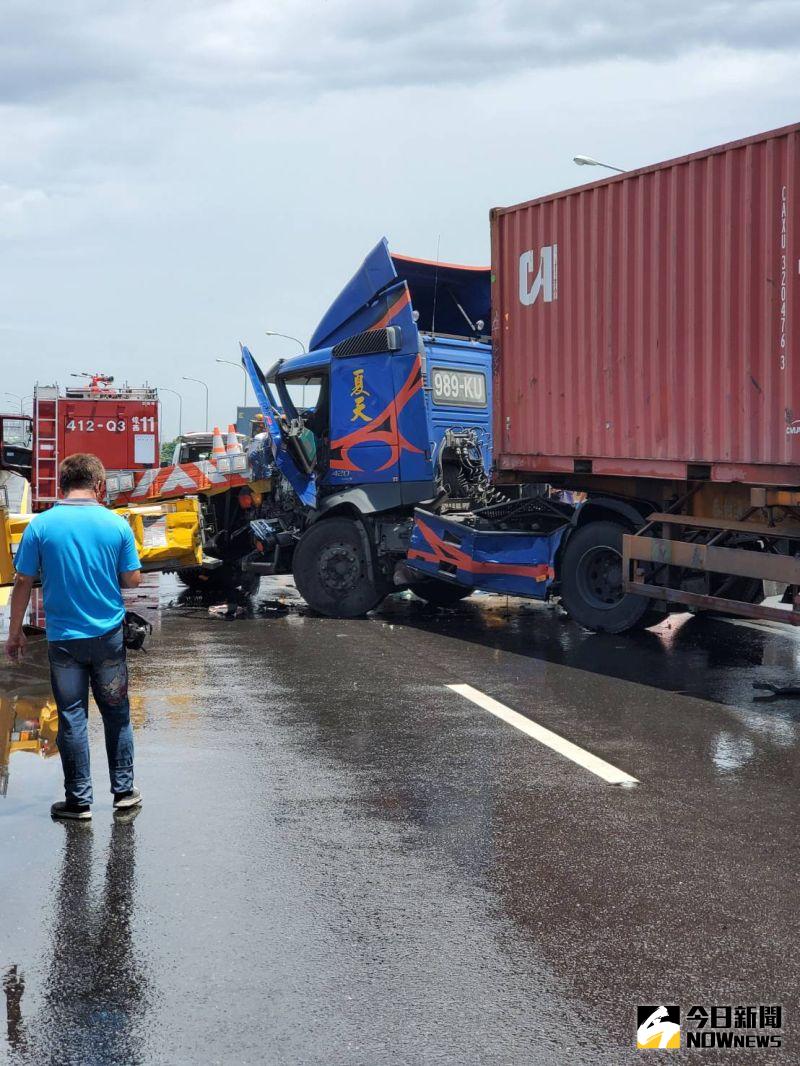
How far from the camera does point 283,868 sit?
4.58 m

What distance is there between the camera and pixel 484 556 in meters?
11.8

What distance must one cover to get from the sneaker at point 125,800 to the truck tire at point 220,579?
32.5ft

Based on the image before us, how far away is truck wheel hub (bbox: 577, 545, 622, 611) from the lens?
10.8 m

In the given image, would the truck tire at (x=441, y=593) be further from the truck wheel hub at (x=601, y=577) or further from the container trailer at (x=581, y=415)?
the truck wheel hub at (x=601, y=577)

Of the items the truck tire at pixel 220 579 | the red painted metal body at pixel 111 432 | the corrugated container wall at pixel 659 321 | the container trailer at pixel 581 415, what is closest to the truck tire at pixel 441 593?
the container trailer at pixel 581 415

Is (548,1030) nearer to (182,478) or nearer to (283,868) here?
(283,868)

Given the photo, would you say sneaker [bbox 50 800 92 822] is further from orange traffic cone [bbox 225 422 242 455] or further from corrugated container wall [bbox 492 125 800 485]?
orange traffic cone [bbox 225 422 242 455]

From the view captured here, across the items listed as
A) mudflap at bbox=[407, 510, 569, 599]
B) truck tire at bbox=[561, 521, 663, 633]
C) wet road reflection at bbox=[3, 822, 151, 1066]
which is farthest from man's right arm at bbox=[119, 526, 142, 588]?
mudflap at bbox=[407, 510, 569, 599]

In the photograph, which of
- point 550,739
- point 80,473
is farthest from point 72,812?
point 550,739

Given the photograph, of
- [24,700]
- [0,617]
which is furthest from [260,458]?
[24,700]

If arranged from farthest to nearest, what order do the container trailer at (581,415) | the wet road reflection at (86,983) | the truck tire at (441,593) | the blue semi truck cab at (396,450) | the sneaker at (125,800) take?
the truck tire at (441,593) < the blue semi truck cab at (396,450) < the container trailer at (581,415) < the sneaker at (125,800) < the wet road reflection at (86,983)

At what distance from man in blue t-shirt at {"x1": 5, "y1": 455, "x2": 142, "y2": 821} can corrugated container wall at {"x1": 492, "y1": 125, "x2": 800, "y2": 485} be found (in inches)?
204

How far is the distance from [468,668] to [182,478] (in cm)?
606

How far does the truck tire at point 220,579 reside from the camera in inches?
609
